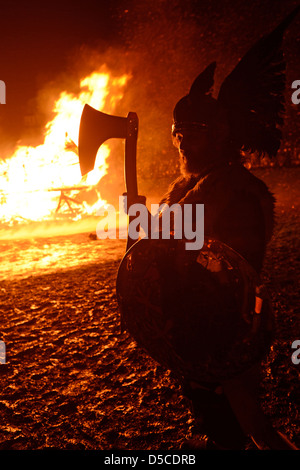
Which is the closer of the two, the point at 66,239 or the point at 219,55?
the point at 66,239

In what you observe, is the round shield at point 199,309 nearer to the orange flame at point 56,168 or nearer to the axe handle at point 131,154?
the axe handle at point 131,154

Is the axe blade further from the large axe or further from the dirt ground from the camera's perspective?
the dirt ground

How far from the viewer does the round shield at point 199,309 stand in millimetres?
1034

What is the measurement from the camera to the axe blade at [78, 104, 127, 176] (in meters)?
1.26

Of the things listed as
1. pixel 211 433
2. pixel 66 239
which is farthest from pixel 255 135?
pixel 66 239

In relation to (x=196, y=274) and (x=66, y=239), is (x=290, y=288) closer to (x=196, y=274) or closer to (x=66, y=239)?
(x=196, y=274)

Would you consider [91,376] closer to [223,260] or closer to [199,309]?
[199,309]

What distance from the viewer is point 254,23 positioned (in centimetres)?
568

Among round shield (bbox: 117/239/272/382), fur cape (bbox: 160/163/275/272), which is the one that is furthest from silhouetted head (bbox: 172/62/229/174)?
round shield (bbox: 117/239/272/382)

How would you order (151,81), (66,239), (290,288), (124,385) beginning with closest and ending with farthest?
1. (124,385)
2. (290,288)
3. (66,239)
4. (151,81)

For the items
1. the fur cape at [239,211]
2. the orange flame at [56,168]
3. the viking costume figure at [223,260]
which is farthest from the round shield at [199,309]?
the orange flame at [56,168]

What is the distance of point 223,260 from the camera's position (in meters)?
1.07
